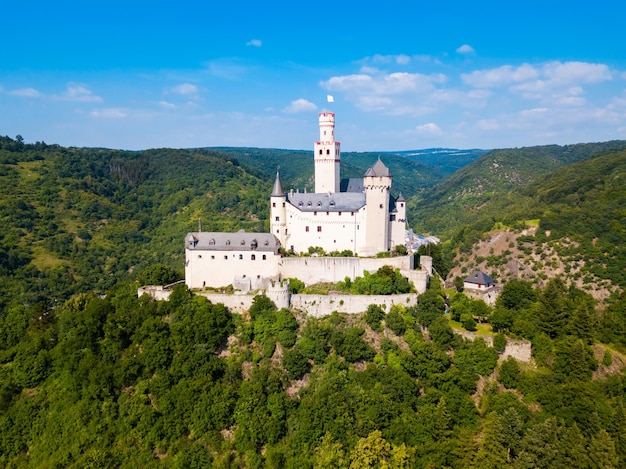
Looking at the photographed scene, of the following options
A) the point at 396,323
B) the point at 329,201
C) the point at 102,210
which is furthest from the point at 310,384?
the point at 102,210

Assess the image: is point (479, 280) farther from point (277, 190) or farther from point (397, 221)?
point (277, 190)

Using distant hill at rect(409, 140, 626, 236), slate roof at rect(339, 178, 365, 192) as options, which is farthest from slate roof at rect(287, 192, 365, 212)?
distant hill at rect(409, 140, 626, 236)

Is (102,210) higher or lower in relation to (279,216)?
lower

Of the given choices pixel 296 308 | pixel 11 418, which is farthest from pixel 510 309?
pixel 11 418

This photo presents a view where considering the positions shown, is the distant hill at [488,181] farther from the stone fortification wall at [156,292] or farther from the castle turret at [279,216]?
the stone fortification wall at [156,292]

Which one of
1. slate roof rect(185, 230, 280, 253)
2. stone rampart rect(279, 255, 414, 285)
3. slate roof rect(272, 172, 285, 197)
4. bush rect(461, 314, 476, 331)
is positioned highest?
slate roof rect(272, 172, 285, 197)

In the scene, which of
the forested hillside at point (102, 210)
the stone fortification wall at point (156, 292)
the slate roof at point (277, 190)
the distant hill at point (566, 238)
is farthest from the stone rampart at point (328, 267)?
the forested hillside at point (102, 210)

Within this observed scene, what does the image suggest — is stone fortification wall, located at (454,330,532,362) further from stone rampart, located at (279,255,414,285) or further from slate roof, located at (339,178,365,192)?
slate roof, located at (339,178,365,192)
